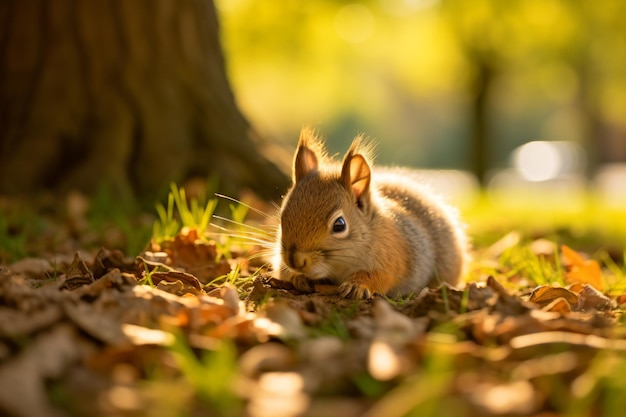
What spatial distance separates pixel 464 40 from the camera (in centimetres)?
1698

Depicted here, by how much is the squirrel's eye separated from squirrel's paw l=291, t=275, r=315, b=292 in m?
0.27

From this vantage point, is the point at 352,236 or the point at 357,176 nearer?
the point at 352,236

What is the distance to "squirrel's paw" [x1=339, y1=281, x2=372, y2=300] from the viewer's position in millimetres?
3142

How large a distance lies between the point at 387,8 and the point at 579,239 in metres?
12.5

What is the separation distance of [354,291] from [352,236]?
1.04 feet

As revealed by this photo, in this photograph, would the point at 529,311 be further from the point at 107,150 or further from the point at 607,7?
the point at 607,7

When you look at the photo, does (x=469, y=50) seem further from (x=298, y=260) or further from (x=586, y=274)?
(x=298, y=260)

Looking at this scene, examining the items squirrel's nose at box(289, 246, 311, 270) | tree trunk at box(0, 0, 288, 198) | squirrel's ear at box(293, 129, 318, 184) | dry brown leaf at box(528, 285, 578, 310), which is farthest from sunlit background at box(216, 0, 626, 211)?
dry brown leaf at box(528, 285, 578, 310)

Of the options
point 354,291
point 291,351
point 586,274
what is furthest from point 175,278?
point 586,274

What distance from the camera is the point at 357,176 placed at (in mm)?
3527

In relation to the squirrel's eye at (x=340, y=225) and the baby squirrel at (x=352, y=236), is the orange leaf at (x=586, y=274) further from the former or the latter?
the squirrel's eye at (x=340, y=225)

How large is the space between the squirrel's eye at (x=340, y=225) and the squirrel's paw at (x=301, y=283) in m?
0.27

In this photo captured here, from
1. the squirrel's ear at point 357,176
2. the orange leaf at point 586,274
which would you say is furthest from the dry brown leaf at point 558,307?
the squirrel's ear at point 357,176

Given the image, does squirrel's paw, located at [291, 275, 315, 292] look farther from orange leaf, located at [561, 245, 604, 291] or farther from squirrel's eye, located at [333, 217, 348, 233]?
orange leaf, located at [561, 245, 604, 291]
